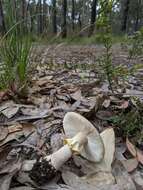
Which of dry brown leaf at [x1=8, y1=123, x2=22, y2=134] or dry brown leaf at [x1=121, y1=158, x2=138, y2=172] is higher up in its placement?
dry brown leaf at [x1=8, y1=123, x2=22, y2=134]

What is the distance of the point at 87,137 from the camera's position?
1.33 meters

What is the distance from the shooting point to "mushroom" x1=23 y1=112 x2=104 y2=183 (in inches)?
49.6

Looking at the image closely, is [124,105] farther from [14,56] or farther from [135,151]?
[14,56]

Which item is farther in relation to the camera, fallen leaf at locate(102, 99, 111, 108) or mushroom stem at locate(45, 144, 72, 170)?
fallen leaf at locate(102, 99, 111, 108)

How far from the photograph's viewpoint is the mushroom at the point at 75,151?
1.26 m

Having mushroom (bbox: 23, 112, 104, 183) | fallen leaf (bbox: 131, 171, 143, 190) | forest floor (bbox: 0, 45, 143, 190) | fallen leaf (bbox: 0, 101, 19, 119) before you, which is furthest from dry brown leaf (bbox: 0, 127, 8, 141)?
fallen leaf (bbox: 131, 171, 143, 190)

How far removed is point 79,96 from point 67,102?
0.33 ft

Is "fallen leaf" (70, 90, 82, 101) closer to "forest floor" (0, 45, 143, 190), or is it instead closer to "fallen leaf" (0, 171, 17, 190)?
"forest floor" (0, 45, 143, 190)

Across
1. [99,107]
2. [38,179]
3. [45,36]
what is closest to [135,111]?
[99,107]

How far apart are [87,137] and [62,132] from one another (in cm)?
26

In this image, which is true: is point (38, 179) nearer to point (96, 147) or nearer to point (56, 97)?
point (96, 147)

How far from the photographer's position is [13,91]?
1949 millimetres

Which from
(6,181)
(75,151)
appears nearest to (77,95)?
(75,151)

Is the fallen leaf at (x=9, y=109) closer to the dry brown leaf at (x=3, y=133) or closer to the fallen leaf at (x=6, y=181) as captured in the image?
the dry brown leaf at (x=3, y=133)
